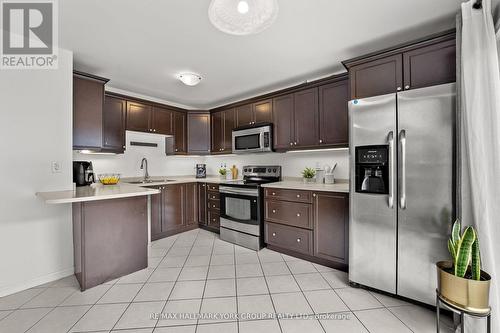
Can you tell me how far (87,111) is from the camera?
270cm

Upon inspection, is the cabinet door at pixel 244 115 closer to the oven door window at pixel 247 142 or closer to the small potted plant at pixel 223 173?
the oven door window at pixel 247 142

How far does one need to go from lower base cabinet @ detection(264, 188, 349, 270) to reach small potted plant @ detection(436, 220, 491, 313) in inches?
39.3

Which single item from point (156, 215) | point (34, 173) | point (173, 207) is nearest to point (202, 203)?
point (173, 207)

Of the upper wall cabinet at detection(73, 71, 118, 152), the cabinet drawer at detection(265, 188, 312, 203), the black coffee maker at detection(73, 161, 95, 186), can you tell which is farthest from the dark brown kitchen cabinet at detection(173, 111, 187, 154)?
the cabinet drawer at detection(265, 188, 312, 203)

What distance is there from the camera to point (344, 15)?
185 centimetres

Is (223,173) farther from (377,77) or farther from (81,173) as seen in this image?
(377,77)

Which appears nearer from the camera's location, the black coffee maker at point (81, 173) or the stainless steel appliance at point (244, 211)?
the black coffee maker at point (81, 173)

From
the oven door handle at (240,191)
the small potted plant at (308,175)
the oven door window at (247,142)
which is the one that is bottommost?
the oven door handle at (240,191)

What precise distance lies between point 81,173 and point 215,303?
7.43 feet

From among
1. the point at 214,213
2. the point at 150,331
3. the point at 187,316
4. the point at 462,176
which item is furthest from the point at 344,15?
the point at 214,213

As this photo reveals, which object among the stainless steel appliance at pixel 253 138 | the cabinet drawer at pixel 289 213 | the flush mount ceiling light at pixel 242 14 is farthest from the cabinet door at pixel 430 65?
the stainless steel appliance at pixel 253 138

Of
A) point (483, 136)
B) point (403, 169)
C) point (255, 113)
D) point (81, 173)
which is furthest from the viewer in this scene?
point (255, 113)

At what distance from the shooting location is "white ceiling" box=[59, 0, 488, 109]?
175 cm

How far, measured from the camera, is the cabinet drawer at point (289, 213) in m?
2.72
